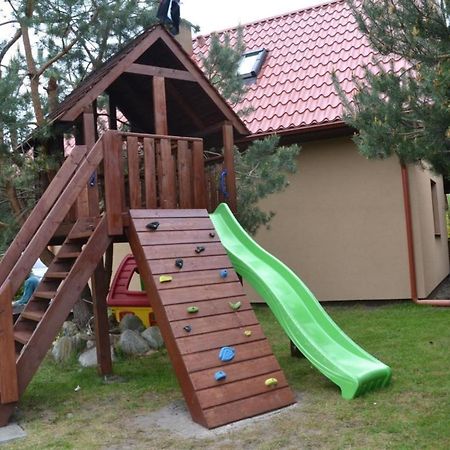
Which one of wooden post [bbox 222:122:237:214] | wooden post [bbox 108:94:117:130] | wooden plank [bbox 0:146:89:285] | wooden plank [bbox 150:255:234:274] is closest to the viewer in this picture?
wooden plank [bbox 150:255:234:274]

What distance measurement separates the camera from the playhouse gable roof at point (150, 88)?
6699 millimetres

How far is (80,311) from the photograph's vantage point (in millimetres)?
9188

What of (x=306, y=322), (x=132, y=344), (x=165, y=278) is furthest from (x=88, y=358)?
(x=306, y=322)

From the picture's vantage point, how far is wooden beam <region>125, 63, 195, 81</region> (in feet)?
22.7

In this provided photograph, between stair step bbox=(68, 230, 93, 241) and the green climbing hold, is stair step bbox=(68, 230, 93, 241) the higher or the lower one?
the higher one

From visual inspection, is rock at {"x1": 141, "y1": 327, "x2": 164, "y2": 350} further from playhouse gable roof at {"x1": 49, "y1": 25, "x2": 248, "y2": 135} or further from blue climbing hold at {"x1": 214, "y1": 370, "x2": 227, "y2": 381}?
blue climbing hold at {"x1": 214, "y1": 370, "x2": 227, "y2": 381}

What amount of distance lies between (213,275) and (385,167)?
5.87 metres

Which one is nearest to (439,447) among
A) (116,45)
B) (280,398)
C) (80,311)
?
(280,398)

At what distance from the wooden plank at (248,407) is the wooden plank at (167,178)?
249 centimetres

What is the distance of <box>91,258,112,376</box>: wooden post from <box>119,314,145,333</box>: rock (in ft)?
6.56

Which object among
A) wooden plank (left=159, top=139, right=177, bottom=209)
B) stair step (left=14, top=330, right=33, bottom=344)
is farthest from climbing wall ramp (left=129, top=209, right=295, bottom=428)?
stair step (left=14, top=330, right=33, bottom=344)

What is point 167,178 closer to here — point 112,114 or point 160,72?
point 160,72

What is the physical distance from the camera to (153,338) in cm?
854

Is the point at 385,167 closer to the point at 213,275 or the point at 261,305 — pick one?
the point at 261,305
